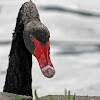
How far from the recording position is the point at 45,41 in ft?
12.9

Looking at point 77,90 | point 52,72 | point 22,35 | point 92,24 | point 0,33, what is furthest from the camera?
point 92,24

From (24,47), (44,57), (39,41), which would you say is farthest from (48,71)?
(24,47)

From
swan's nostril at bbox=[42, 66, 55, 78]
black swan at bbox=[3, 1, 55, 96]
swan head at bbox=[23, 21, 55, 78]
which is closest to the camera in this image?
swan's nostril at bbox=[42, 66, 55, 78]

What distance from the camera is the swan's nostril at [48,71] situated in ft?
11.6

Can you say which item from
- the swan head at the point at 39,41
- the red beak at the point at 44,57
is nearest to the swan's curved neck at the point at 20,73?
the swan head at the point at 39,41

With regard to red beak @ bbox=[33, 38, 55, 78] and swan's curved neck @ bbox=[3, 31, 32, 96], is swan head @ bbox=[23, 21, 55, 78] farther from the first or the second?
swan's curved neck @ bbox=[3, 31, 32, 96]

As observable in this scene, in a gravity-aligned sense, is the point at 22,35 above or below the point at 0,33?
below

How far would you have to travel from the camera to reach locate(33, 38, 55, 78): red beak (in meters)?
3.61

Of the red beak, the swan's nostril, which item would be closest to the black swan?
the red beak

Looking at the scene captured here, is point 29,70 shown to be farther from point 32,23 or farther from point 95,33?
point 95,33

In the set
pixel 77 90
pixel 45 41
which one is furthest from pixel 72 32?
pixel 45 41

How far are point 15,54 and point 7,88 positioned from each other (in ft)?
1.32

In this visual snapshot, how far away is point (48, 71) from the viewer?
3572 mm

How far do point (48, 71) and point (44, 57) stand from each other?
29 centimetres
